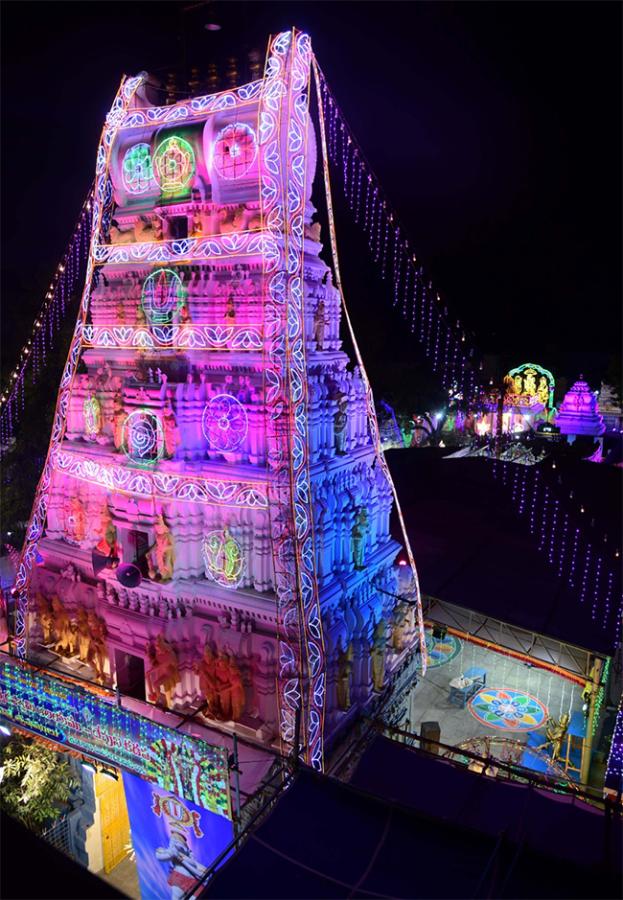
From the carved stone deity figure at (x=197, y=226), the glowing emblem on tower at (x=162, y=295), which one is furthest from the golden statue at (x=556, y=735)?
the carved stone deity figure at (x=197, y=226)

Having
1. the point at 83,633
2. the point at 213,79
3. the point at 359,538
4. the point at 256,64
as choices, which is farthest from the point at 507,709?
the point at 213,79

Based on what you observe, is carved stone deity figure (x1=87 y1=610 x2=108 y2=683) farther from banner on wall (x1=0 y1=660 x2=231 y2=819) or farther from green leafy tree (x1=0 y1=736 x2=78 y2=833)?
green leafy tree (x1=0 y1=736 x2=78 y2=833)

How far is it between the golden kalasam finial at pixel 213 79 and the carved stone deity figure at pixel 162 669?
1191 centimetres

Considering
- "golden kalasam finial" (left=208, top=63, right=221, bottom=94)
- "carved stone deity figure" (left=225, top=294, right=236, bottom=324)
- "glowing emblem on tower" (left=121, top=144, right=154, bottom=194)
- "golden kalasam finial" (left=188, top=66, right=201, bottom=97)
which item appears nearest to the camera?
"carved stone deity figure" (left=225, top=294, right=236, bottom=324)

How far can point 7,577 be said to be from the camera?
22750 millimetres

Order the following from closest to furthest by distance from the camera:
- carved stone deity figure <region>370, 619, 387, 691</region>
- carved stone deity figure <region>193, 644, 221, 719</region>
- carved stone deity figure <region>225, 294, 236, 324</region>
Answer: carved stone deity figure <region>193, 644, 221, 719</region> < carved stone deity figure <region>225, 294, 236, 324</region> < carved stone deity figure <region>370, 619, 387, 691</region>

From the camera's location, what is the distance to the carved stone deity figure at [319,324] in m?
13.6

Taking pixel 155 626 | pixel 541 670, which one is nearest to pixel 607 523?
pixel 541 670

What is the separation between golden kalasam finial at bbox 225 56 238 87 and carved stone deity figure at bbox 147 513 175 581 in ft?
30.8

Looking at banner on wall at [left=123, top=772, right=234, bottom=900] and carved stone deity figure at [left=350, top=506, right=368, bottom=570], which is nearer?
banner on wall at [left=123, top=772, right=234, bottom=900]

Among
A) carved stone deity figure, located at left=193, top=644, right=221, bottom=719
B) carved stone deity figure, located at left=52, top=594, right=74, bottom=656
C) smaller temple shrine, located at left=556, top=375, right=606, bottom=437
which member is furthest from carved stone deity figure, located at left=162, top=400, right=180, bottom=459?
smaller temple shrine, located at left=556, top=375, right=606, bottom=437

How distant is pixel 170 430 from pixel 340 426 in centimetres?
367

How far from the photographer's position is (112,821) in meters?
15.5

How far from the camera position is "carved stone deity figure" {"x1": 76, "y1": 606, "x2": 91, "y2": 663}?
48.0 ft
